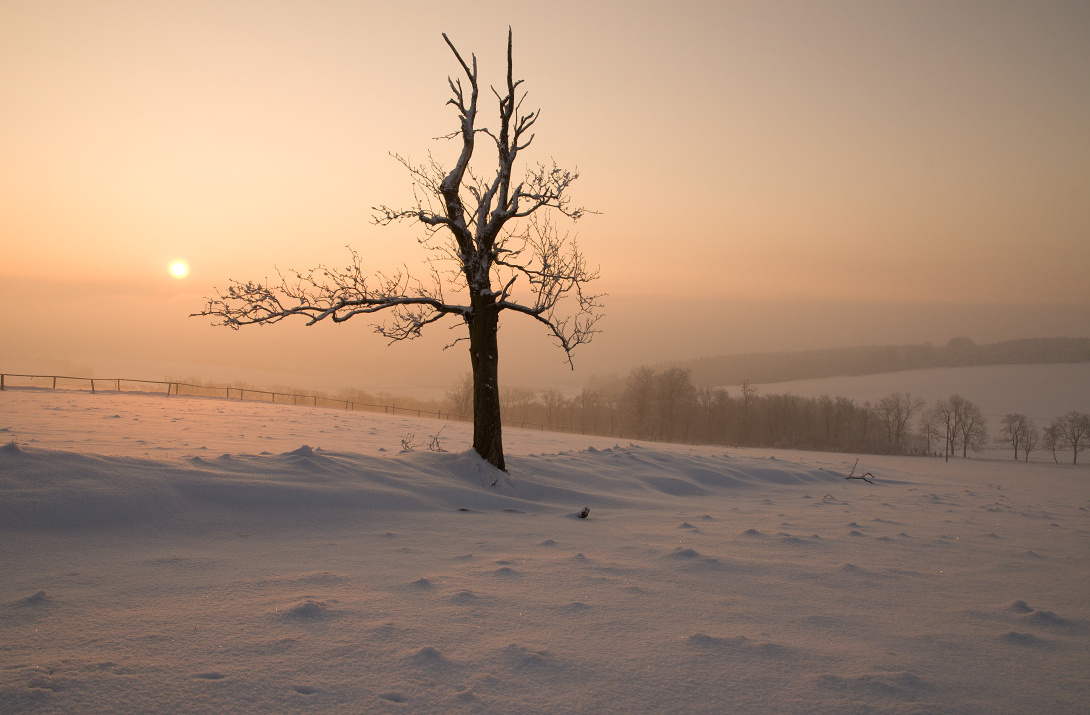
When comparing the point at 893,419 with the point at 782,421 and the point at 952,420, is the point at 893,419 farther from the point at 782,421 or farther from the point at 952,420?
the point at 782,421

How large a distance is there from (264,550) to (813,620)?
225 inches

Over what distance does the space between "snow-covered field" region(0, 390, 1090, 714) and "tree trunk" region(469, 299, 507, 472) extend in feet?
6.13

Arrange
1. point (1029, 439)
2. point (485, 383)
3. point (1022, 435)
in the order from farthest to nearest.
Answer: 1. point (1022, 435)
2. point (1029, 439)
3. point (485, 383)

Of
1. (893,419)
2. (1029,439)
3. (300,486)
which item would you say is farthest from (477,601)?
(893,419)

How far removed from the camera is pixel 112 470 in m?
7.99

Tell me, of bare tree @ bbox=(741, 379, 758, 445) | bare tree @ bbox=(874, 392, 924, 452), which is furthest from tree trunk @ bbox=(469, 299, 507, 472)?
bare tree @ bbox=(874, 392, 924, 452)

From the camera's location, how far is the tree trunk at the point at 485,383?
13.0 metres

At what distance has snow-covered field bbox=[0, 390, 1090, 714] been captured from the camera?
356cm

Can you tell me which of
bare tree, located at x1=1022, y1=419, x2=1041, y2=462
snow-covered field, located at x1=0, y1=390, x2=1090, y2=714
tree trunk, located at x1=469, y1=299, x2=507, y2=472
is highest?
tree trunk, located at x1=469, y1=299, x2=507, y2=472

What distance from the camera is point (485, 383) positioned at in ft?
42.8

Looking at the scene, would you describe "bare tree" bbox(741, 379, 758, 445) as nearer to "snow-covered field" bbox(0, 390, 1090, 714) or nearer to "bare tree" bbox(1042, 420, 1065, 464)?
"bare tree" bbox(1042, 420, 1065, 464)

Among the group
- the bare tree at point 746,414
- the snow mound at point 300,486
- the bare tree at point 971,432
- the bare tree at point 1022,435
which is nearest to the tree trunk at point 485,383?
the snow mound at point 300,486

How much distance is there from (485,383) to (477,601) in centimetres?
818

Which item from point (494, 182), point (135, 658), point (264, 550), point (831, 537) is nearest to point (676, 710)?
point (135, 658)
